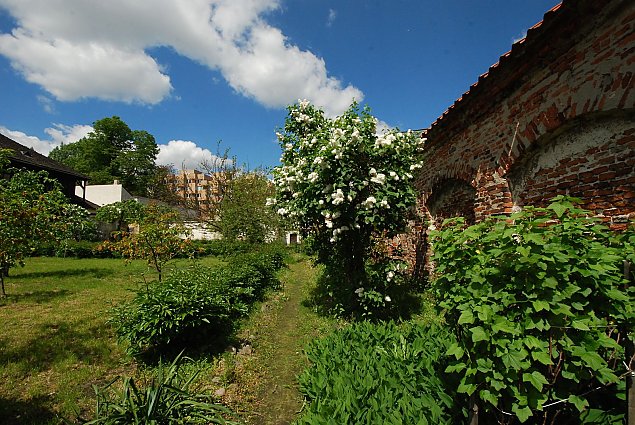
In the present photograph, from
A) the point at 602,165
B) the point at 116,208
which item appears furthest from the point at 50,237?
the point at 116,208

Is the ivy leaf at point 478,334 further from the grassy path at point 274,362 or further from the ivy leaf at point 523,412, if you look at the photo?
the grassy path at point 274,362

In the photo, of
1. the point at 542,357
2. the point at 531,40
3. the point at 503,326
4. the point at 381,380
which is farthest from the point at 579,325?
the point at 531,40

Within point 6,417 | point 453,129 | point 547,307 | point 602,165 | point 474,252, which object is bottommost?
point 6,417

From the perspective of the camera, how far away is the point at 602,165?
3.85 metres

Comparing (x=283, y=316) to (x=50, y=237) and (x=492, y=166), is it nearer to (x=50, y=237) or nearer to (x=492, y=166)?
→ (x=492, y=166)

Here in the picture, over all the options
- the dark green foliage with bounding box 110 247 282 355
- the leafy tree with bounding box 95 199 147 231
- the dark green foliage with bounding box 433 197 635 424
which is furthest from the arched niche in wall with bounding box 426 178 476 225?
the leafy tree with bounding box 95 199 147 231

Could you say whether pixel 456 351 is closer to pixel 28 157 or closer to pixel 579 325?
pixel 579 325

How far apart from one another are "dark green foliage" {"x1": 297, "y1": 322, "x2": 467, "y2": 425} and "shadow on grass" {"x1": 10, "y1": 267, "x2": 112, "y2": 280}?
1331cm

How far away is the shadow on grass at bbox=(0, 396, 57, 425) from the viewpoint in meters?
3.39

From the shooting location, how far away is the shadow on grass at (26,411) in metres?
3.39

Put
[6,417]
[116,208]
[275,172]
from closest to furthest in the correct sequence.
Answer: [6,417]
[275,172]
[116,208]

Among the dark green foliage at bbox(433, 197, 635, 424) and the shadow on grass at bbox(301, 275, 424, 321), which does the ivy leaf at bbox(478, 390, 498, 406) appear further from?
the shadow on grass at bbox(301, 275, 424, 321)

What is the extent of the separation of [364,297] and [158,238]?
5499mm

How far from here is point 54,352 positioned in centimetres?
525
